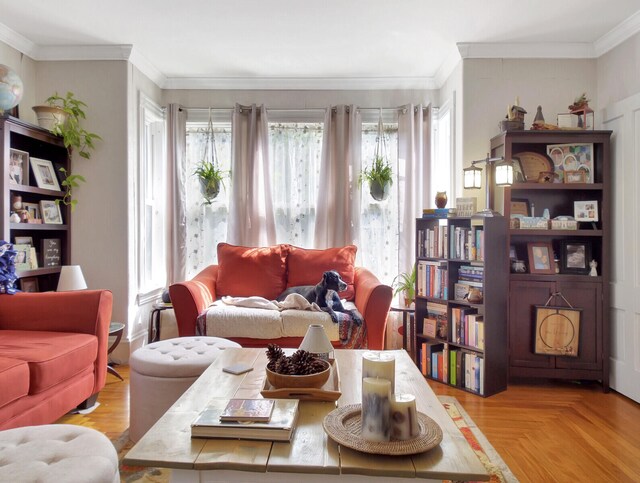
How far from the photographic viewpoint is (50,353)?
222 centimetres

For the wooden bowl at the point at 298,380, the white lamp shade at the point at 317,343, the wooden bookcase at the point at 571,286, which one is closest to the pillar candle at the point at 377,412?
the wooden bowl at the point at 298,380

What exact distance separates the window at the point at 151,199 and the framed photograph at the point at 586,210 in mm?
3546

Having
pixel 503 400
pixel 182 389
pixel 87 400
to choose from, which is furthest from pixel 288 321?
pixel 503 400

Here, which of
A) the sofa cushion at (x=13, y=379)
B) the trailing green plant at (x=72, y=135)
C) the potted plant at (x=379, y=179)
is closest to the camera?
the sofa cushion at (x=13, y=379)

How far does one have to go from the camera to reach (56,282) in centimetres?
362

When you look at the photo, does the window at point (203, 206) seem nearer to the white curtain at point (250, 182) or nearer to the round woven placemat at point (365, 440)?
the white curtain at point (250, 182)

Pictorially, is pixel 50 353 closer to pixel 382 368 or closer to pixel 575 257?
pixel 382 368

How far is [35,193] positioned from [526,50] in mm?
4025

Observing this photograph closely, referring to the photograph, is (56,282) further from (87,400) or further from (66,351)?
(66,351)

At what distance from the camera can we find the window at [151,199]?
154 inches

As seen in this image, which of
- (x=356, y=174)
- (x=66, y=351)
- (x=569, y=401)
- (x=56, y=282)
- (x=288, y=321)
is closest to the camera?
(x=66, y=351)

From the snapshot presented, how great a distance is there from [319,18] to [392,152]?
1586 millimetres

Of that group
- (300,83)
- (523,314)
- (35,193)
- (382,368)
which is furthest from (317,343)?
(300,83)

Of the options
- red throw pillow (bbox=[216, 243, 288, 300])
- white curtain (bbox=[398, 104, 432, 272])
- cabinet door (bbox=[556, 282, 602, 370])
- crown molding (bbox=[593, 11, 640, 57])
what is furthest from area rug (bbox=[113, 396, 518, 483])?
crown molding (bbox=[593, 11, 640, 57])
